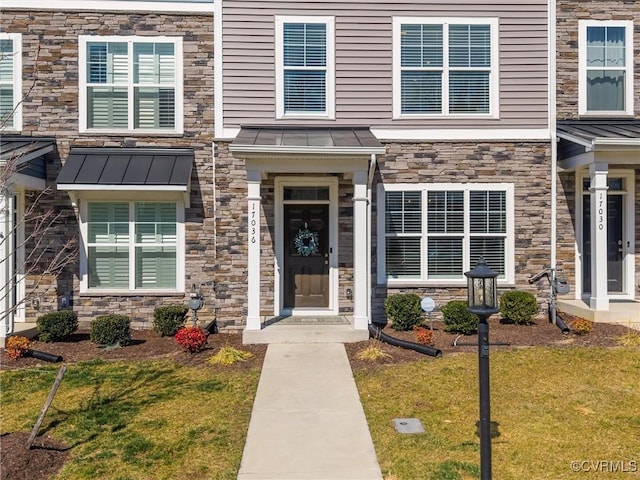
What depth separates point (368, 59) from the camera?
9.22 m

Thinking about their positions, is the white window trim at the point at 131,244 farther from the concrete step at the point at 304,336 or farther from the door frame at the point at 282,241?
the concrete step at the point at 304,336

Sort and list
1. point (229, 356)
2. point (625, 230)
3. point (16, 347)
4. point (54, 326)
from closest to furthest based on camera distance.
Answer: point (229, 356)
point (16, 347)
point (54, 326)
point (625, 230)

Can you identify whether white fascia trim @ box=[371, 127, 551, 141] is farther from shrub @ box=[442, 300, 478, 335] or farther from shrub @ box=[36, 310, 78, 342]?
shrub @ box=[36, 310, 78, 342]

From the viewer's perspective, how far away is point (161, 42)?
9258mm

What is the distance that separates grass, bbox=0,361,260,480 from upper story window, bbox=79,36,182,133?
484 centimetres

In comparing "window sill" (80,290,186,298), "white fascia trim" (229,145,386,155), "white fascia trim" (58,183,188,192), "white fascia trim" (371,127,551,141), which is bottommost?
"window sill" (80,290,186,298)

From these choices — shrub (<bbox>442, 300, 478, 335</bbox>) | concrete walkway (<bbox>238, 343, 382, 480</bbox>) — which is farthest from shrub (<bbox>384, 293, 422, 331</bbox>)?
concrete walkway (<bbox>238, 343, 382, 480</bbox>)

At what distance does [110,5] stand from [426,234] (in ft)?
24.7

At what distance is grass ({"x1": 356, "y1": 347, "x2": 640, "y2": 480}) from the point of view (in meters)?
4.04

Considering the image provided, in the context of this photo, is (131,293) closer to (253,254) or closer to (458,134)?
(253,254)

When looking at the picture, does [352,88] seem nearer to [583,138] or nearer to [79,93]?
[583,138]

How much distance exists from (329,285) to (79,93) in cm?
611

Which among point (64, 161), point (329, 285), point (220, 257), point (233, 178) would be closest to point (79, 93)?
point (64, 161)

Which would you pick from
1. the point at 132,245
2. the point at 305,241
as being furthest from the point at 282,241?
the point at 132,245
